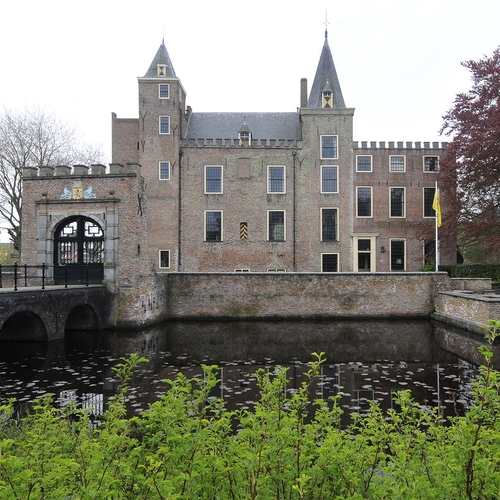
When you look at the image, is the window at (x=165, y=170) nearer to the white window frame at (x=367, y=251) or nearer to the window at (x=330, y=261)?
the window at (x=330, y=261)

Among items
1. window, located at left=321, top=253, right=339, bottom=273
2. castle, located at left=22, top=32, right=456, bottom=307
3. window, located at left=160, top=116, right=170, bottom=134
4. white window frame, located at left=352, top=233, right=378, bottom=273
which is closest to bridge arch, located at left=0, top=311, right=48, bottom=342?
castle, located at left=22, top=32, right=456, bottom=307

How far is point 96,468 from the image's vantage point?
2.83 meters

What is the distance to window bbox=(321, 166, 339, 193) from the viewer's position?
28.3m

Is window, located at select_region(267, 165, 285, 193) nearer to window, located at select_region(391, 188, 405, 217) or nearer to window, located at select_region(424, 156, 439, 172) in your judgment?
window, located at select_region(391, 188, 405, 217)

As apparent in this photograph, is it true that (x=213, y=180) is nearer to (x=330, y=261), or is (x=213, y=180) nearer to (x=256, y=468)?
(x=330, y=261)

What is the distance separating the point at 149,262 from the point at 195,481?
51.1 feet

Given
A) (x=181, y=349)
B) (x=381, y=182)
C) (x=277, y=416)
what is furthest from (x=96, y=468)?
(x=381, y=182)

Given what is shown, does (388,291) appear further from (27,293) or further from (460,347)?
(27,293)

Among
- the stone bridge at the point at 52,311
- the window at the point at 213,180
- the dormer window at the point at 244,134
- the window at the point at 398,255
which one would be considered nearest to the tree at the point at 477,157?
Result: the window at the point at 398,255

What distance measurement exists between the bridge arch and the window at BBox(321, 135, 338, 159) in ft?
63.7

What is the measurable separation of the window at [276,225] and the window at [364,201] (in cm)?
509

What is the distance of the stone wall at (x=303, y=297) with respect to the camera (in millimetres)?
20125

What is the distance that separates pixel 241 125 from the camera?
29.8 m

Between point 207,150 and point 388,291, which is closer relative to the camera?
point 388,291
